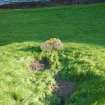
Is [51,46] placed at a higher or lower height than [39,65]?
higher

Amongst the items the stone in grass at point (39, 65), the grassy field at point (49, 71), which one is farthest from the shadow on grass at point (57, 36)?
the stone in grass at point (39, 65)

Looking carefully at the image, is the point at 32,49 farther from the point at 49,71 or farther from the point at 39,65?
the point at 49,71

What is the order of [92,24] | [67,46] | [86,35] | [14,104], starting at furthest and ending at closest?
[92,24], [86,35], [67,46], [14,104]

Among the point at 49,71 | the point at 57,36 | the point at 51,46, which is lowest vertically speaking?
the point at 57,36

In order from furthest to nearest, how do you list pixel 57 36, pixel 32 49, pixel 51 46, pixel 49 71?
pixel 57 36, pixel 32 49, pixel 51 46, pixel 49 71

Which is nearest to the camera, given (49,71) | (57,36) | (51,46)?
(49,71)

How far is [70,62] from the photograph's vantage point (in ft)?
26.8

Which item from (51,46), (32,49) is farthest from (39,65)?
(32,49)

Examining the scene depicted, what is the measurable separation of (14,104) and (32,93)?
18.8 inches

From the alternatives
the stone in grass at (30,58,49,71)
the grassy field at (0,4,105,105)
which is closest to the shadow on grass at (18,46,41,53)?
the grassy field at (0,4,105,105)

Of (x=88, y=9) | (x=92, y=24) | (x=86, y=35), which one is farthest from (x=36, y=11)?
(x=86, y=35)

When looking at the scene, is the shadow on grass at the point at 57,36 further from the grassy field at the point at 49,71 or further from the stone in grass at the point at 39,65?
the stone in grass at the point at 39,65

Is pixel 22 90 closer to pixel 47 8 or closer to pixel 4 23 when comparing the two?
pixel 4 23

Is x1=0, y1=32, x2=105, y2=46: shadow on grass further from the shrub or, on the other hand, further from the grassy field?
the shrub
